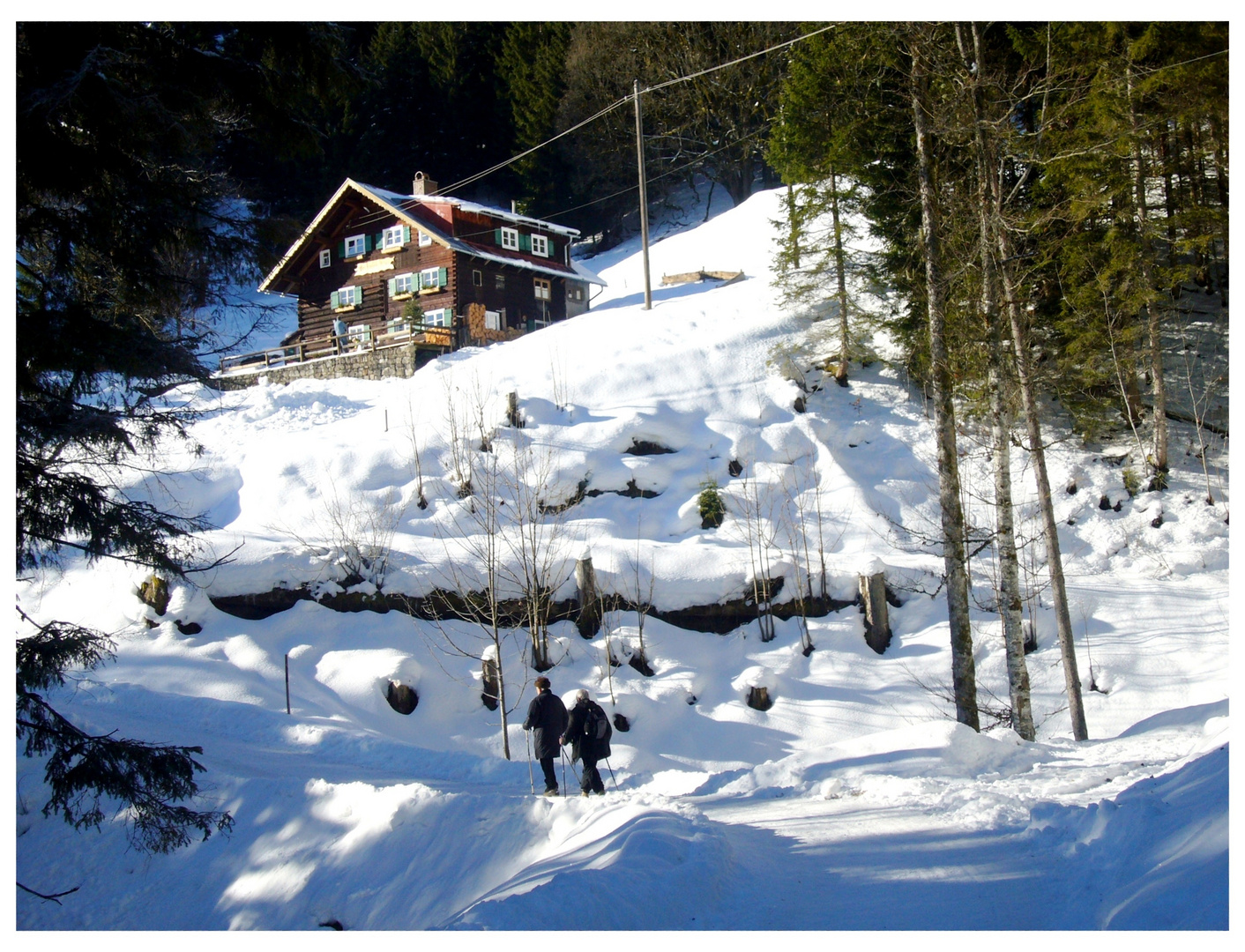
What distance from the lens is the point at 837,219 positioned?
2431 cm

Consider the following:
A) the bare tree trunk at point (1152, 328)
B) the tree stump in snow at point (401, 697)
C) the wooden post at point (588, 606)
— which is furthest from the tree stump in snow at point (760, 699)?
the bare tree trunk at point (1152, 328)

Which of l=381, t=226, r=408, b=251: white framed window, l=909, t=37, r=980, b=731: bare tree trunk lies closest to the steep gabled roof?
l=381, t=226, r=408, b=251: white framed window

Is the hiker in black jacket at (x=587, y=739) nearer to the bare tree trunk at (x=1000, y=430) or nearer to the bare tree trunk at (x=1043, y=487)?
the bare tree trunk at (x=1000, y=430)

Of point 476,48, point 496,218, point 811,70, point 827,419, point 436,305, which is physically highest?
point 476,48

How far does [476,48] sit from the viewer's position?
168 ft

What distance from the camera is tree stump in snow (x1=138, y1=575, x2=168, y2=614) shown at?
15.6 m

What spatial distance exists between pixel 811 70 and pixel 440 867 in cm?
1989

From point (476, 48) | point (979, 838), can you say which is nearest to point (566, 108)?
point (476, 48)

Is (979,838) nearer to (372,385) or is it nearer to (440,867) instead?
(440,867)

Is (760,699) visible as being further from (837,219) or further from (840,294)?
(837,219)

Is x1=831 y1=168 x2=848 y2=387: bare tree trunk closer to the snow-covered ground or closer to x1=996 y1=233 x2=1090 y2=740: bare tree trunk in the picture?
the snow-covered ground

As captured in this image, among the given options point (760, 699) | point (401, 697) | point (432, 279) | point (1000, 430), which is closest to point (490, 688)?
point (401, 697)

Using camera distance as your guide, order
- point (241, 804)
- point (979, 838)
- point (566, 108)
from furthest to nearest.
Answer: point (566, 108) → point (241, 804) → point (979, 838)

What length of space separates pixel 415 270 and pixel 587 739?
2925cm
